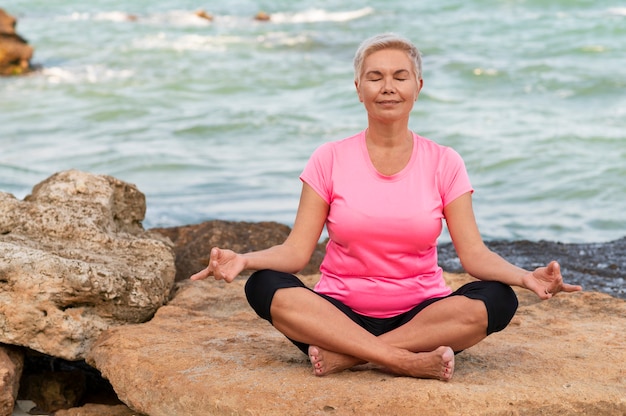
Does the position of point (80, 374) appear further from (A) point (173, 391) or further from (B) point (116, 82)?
(B) point (116, 82)

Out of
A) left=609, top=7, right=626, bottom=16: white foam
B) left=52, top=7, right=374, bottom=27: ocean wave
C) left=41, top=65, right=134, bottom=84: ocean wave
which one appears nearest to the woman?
left=41, top=65, right=134, bottom=84: ocean wave

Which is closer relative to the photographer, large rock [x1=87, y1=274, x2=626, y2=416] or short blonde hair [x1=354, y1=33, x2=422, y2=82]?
large rock [x1=87, y1=274, x2=626, y2=416]

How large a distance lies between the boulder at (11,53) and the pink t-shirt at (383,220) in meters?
16.2

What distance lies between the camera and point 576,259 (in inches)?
265

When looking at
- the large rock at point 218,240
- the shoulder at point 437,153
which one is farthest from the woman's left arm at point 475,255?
the large rock at point 218,240

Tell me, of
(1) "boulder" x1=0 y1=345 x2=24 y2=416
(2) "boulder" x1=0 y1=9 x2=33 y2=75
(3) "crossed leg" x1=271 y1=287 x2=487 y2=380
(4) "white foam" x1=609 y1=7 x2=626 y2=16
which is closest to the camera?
(3) "crossed leg" x1=271 y1=287 x2=487 y2=380

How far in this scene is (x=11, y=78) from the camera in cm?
1855

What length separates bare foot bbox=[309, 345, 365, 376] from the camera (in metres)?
3.75

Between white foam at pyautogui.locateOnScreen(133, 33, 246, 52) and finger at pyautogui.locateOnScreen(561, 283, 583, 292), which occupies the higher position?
finger at pyautogui.locateOnScreen(561, 283, 583, 292)

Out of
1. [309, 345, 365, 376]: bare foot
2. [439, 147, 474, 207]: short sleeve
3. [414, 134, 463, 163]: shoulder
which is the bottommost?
[309, 345, 365, 376]: bare foot

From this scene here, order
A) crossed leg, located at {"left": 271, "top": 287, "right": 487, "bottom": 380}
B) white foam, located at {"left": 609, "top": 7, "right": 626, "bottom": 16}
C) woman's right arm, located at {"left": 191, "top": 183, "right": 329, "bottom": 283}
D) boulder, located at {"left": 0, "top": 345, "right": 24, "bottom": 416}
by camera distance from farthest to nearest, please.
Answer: white foam, located at {"left": 609, "top": 7, "right": 626, "bottom": 16} < boulder, located at {"left": 0, "top": 345, "right": 24, "bottom": 416} < woman's right arm, located at {"left": 191, "top": 183, "right": 329, "bottom": 283} < crossed leg, located at {"left": 271, "top": 287, "right": 487, "bottom": 380}

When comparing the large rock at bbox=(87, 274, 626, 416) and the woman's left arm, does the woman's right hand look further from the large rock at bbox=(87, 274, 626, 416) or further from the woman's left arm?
the woman's left arm

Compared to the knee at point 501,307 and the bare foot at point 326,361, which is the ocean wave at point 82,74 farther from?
the knee at point 501,307

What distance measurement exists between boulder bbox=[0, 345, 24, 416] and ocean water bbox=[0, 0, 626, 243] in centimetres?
378
